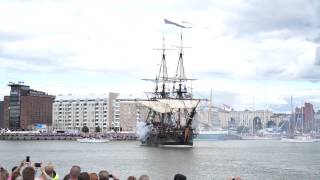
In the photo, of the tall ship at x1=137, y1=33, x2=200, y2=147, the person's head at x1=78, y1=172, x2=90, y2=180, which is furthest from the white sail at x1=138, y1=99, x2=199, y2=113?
the person's head at x1=78, y1=172, x2=90, y2=180

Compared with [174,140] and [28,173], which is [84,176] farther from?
[174,140]

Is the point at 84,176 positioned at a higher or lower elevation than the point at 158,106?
lower

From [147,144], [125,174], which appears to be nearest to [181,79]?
[147,144]

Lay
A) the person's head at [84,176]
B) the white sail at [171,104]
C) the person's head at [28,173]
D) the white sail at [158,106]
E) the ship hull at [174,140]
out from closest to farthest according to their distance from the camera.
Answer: the person's head at [28,173], the person's head at [84,176], the ship hull at [174,140], the white sail at [171,104], the white sail at [158,106]

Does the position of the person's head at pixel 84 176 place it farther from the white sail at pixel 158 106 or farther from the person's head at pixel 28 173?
Answer: the white sail at pixel 158 106

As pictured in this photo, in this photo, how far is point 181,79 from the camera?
166 metres

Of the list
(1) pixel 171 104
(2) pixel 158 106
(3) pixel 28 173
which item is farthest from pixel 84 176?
(2) pixel 158 106

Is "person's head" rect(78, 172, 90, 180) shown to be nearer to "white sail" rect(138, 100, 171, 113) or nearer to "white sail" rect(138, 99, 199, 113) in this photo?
"white sail" rect(138, 99, 199, 113)

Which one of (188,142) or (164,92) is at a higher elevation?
(164,92)

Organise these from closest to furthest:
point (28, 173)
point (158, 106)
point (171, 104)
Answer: point (28, 173) → point (171, 104) → point (158, 106)

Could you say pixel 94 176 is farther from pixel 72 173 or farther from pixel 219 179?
pixel 219 179

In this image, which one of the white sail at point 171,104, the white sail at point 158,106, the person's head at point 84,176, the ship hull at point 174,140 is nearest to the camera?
the person's head at point 84,176

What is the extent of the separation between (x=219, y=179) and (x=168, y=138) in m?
85.0

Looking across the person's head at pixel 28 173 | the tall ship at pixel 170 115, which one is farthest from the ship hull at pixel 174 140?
the person's head at pixel 28 173
